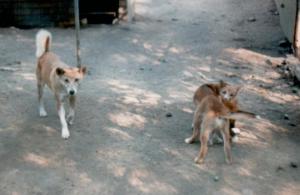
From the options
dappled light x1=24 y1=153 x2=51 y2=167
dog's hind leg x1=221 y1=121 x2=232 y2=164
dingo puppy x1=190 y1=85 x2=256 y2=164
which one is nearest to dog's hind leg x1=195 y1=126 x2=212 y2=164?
dingo puppy x1=190 y1=85 x2=256 y2=164

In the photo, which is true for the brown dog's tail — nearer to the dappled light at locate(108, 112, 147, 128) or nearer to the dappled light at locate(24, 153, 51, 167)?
the dappled light at locate(108, 112, 147, 128)

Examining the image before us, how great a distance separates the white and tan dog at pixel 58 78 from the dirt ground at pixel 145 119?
0.59 feet

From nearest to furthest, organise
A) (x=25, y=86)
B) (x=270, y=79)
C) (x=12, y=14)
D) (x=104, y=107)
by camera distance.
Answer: (x=104, y=107), (x=25, y=86), (x=270, y=79), (x=12, y=14)

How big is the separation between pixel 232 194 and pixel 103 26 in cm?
861

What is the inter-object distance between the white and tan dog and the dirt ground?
0.59 feet

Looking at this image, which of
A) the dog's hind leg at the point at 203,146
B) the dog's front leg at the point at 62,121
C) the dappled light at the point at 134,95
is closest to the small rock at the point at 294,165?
the dog's hind leg at the point at 203,146

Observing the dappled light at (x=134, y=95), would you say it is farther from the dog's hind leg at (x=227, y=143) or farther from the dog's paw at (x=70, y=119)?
the dog's hind leg at (x=227, y=143)

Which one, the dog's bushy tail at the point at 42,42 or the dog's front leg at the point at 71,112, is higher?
the dog's bushy tail at the point at 42,42

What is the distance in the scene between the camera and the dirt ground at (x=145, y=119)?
550 cm

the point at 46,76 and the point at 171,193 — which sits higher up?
the point at 46,76

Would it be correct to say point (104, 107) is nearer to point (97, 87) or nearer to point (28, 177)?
point (97, 87)

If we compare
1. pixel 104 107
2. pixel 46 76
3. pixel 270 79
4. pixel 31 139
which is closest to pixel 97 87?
pixel 104 107

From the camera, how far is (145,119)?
7113 millimetres

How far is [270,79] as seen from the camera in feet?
29.8
